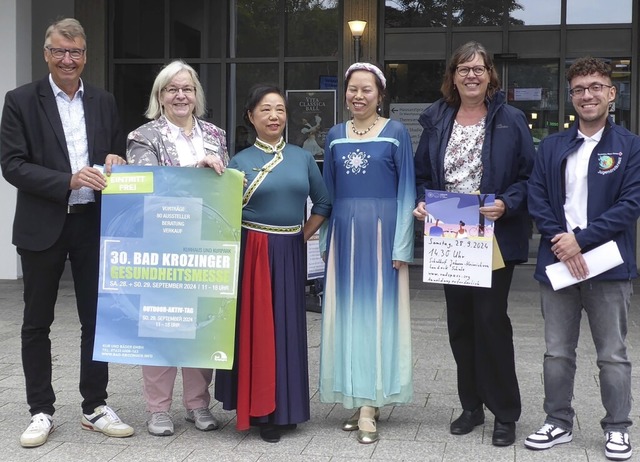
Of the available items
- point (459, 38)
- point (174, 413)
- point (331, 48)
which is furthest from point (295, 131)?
point (174, 413)

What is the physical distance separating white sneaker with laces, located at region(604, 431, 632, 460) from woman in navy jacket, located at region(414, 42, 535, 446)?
48 cm

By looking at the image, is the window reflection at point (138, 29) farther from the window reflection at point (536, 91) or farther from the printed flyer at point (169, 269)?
the printed flyer at point (169, 269)

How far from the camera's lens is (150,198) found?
4566 millimetres

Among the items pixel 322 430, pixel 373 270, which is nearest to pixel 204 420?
pixel 322 430

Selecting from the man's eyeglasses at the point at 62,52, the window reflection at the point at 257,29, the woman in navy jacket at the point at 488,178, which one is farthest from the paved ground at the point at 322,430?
the window reflection at the point at 257,29

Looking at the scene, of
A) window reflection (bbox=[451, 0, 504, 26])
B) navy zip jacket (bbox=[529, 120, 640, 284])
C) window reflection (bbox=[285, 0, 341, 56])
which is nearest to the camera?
navy zip jacket (bbox=[529, 120, 640, 284])

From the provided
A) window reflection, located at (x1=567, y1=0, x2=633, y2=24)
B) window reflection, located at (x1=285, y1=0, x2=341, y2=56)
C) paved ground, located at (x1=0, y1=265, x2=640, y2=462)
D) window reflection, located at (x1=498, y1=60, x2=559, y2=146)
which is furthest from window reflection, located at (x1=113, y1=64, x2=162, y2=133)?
paved ground, located at (x1=0, y1=265, x2=640, y2=462)

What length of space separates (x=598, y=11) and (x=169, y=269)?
9365 mm

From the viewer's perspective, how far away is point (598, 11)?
39.8ft

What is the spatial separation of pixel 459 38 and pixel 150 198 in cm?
865

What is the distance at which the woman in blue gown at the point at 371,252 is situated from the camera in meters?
4.78

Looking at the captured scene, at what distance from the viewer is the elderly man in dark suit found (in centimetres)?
461

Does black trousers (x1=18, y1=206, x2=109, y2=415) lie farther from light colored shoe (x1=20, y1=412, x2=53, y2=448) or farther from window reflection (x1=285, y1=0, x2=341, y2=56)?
window reflection (x1=285, y1=0, x2=341, y2=56)

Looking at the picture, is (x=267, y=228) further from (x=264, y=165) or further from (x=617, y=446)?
(x=617, y=446)
